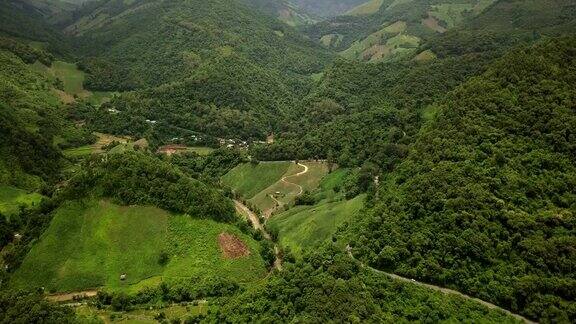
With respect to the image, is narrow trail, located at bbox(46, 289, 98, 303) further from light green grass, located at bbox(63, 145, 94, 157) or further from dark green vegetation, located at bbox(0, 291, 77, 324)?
light green grass, located at bbox(63, 145, 94, 157)

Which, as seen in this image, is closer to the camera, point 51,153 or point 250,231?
point 250,231

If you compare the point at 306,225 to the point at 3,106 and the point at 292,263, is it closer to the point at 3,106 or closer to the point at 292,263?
the point at 292,263

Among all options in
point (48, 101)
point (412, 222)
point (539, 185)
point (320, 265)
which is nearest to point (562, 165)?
point (539, 185)

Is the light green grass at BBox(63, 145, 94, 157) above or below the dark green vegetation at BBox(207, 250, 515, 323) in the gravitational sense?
below

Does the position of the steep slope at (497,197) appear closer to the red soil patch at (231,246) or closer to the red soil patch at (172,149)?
the red soil patch at (231,246)

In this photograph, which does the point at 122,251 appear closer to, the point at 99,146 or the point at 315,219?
the point at 315,219

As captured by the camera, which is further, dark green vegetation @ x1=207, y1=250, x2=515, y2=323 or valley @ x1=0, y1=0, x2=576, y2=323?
valley @ x1=0, y1=0, x2=576, y2=323

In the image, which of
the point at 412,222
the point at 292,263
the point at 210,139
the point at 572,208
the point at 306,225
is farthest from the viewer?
the point at 210,139

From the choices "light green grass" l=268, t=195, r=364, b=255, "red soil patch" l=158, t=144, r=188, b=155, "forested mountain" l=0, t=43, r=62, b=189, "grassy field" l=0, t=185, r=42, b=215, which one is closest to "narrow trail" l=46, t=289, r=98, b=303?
"grassy field" l=0, t=185, r=42, b=215

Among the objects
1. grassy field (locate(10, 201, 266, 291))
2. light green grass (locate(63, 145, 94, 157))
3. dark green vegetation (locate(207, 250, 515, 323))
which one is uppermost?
dark green vegetation (locate(207, 250, 515, 323))
